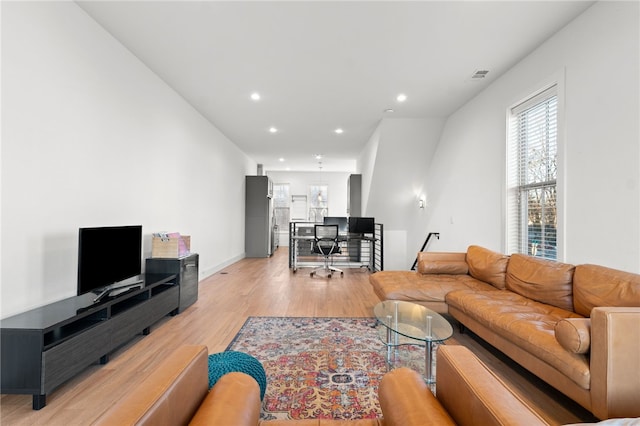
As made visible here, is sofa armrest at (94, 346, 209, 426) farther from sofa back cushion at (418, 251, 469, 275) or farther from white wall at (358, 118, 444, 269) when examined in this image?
white wall at (358, 118, 444, 269)

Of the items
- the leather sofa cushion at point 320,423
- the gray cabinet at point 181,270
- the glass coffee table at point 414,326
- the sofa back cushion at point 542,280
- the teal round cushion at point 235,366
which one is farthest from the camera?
the gray cabinet at point 181,270

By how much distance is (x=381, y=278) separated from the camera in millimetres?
3520

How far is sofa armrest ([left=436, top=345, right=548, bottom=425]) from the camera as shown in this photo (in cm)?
72

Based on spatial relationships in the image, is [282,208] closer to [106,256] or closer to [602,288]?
[106,256]

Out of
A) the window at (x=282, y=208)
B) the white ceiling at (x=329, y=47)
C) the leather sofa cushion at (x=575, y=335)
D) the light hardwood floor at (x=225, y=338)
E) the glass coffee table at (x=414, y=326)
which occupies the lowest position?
the light hardwood floor at (x=225, y=338)

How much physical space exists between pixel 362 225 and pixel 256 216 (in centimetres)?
330

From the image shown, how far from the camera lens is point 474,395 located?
2.72 ft

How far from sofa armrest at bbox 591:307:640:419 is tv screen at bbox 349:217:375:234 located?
4.83 meters

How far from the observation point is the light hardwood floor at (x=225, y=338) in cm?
181

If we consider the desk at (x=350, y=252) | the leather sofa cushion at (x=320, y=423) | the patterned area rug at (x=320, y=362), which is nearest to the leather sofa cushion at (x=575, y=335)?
the patterned area rug at (x=320, y=362)

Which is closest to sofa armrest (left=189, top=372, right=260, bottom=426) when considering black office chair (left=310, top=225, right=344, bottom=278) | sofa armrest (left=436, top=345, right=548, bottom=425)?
sofa armrest (left=436, top=345, right=548, bottom=425)

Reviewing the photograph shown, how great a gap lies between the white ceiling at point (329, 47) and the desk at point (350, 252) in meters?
2.69

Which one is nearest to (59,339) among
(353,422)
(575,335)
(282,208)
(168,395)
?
(168,395)

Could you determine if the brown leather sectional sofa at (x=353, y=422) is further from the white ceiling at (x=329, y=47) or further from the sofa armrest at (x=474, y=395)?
the white ceiling at (x=329, y=47)
